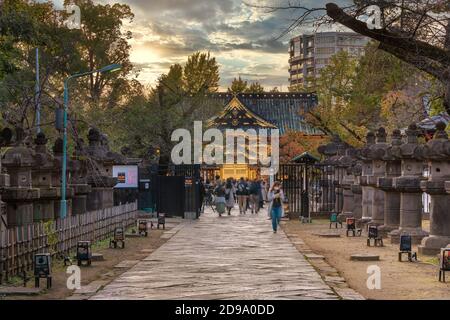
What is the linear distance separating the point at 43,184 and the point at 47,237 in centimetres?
480

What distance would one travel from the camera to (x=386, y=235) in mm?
27719

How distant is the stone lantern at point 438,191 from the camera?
21359 millimetres

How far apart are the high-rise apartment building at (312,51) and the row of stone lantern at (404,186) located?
13740 centimetres

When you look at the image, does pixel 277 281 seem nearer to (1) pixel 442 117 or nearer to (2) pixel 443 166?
(2) pixel 443 166

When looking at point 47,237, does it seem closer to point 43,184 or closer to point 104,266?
point 104,266

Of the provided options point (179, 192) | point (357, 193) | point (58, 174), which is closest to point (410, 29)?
point (58, 174)

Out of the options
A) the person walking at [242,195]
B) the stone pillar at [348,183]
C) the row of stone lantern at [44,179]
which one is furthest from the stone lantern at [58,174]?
the person walking at [242,195]

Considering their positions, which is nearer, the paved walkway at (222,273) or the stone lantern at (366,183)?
the paved walkway at (222,273)

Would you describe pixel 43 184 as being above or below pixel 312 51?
below

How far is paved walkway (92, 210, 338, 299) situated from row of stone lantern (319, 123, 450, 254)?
3.31 meters

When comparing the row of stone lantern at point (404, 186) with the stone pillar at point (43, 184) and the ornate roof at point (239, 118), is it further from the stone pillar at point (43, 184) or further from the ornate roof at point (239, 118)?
the ornate roof at point (239, 118)

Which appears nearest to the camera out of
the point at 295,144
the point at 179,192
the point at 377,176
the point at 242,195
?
the point at 377,176

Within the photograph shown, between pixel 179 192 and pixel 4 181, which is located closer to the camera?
pixel 4 181

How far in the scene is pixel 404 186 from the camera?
25062mm
